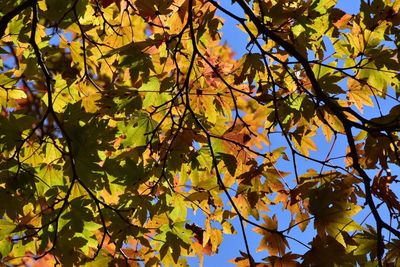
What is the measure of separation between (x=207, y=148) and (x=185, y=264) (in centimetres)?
66

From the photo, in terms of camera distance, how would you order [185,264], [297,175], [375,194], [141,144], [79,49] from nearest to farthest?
[375,194]
[297,175]
[141,144]
[185,264]
[79,49]

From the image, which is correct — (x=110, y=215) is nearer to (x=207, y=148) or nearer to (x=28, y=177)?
(x=28, y=177)

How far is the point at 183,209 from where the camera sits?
2801mm

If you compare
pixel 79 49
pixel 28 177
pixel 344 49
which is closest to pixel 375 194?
pixel 344 49

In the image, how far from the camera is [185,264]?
9.52 ft

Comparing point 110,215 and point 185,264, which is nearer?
point 110,215

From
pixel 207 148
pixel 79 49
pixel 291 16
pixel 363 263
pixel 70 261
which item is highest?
pixel 79 49

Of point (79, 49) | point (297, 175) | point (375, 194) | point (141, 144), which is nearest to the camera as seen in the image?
point (375, 194)

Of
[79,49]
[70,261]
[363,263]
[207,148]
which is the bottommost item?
[363,263]

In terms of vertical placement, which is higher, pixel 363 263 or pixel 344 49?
pixel 344 49

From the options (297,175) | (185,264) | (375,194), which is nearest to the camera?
(375,194)

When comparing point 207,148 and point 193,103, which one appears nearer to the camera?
point 207,148

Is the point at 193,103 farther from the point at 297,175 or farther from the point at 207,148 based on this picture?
the point at 297,175

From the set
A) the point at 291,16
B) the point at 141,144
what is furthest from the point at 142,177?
the point at 291,16
